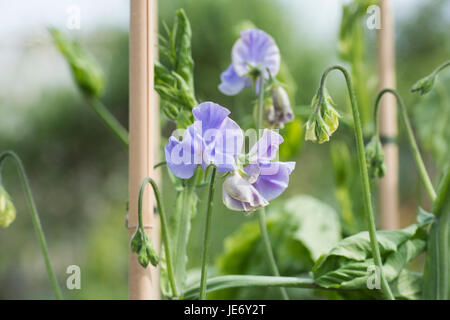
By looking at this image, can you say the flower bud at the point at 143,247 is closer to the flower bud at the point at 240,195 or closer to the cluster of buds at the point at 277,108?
the flower bud at the point at 240,195

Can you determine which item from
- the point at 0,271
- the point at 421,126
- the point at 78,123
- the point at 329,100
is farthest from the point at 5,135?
the point at 329,100

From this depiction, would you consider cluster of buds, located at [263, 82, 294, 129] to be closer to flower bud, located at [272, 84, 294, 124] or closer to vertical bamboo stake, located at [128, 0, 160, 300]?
flower bud, located at [272, 84, 294, 124]

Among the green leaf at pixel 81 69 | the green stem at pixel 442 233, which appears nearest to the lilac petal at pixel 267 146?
the green stem at pixel 442 233

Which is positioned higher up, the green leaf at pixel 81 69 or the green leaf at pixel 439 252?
the green leaf at pixel 81 69

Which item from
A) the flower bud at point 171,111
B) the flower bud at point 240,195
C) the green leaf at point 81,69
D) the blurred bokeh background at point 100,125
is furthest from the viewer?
the blurred bokeh background at point 100,125

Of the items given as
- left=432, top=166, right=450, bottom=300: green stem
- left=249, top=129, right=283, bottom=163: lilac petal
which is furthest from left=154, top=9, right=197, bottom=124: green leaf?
left=432, top=166, right=450, bottom=300: green stem

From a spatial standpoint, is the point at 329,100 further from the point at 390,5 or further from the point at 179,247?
the point at 390,5
